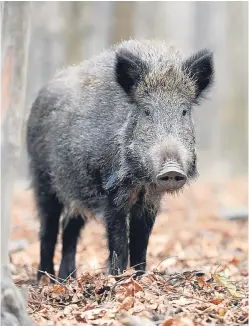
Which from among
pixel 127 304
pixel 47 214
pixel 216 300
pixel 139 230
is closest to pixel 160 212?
pixel 139 230

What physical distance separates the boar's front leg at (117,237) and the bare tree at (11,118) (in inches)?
73.4

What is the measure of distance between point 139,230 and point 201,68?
178 centimetres

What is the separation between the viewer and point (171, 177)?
617cm

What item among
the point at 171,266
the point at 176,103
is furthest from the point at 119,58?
the point at 171,266

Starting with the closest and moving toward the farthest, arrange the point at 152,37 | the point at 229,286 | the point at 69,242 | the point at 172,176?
the point at 229,286, the point at 172,176, the point at 69,242, the point at 152,37

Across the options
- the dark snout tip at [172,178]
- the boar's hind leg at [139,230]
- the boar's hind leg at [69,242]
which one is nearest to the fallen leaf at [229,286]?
the dark snout tip at [172,178]

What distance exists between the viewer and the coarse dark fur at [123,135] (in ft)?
22.0

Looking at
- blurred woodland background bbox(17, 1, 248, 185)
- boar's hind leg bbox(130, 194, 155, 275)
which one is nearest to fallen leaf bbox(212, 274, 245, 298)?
boar's hind leg bbox(130, 194, 155, 275)

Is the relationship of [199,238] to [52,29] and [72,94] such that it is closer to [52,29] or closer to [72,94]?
[72,94]

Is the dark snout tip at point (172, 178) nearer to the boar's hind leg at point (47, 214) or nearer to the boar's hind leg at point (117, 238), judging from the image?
the boar's hind leg at point (117, 238)

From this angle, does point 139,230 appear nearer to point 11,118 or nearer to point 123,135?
point 123,135

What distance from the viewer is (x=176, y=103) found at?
6.82 m

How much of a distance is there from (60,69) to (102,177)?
7.87 ft

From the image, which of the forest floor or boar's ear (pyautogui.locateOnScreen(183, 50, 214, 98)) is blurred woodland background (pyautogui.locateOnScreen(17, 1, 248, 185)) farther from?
the forest floor
